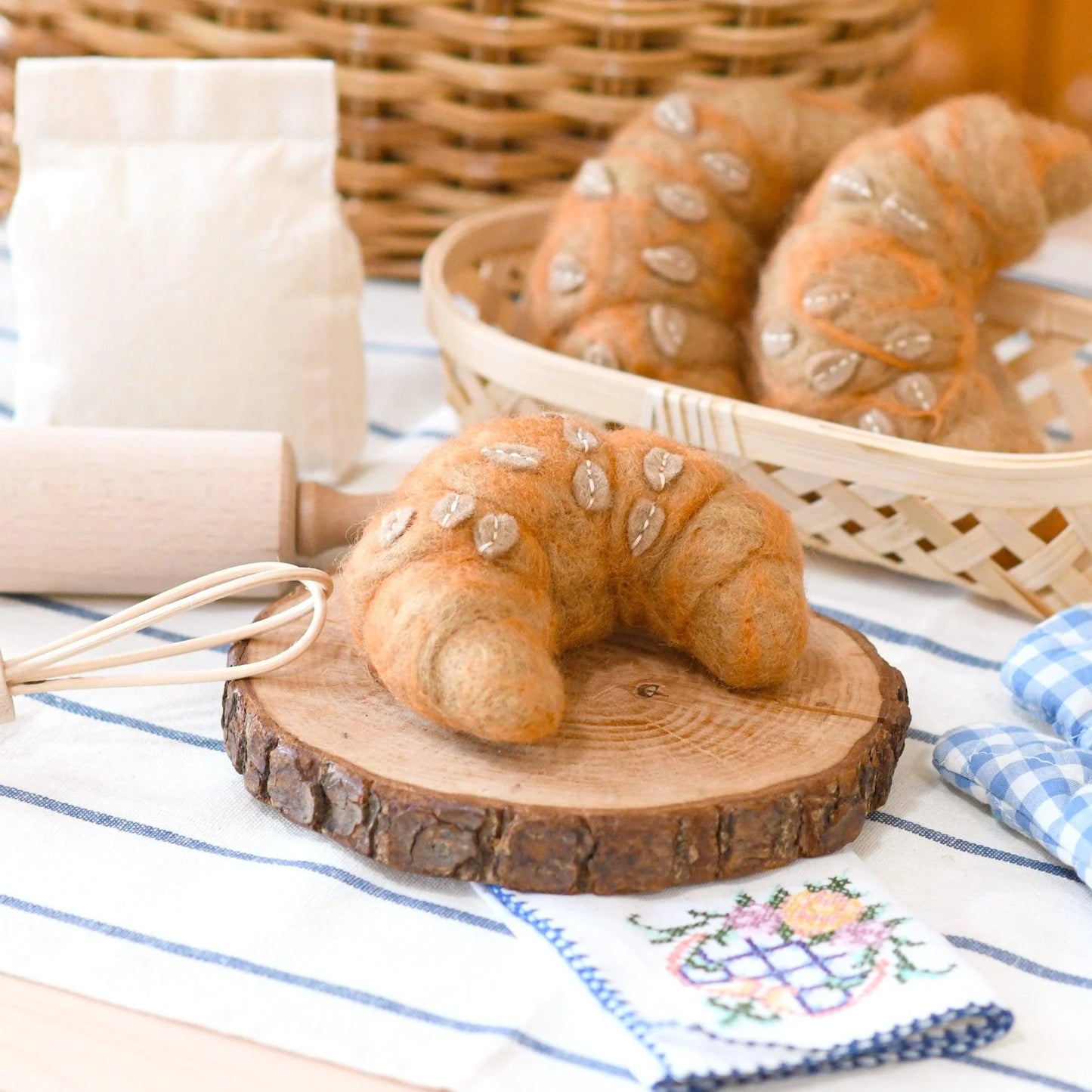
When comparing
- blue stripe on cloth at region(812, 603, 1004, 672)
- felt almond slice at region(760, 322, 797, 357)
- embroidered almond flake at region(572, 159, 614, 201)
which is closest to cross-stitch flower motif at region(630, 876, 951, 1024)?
blue stripe on cloth at region(812, 603, 1004, 672)

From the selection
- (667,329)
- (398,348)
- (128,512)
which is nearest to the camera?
(128,512)

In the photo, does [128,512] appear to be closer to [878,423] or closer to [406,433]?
[406,433]

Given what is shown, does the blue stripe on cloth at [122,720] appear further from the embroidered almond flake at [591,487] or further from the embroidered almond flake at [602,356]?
the embroidered almond flake at [602,356]

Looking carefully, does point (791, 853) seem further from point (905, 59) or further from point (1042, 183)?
point (905, 59)

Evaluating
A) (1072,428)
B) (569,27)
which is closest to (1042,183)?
(1072,428)

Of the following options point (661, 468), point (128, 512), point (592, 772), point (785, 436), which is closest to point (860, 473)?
point (785, 436)

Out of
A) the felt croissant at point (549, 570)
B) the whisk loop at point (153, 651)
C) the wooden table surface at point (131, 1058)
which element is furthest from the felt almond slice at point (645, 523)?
the wooden table surface at point (131, 1058)
